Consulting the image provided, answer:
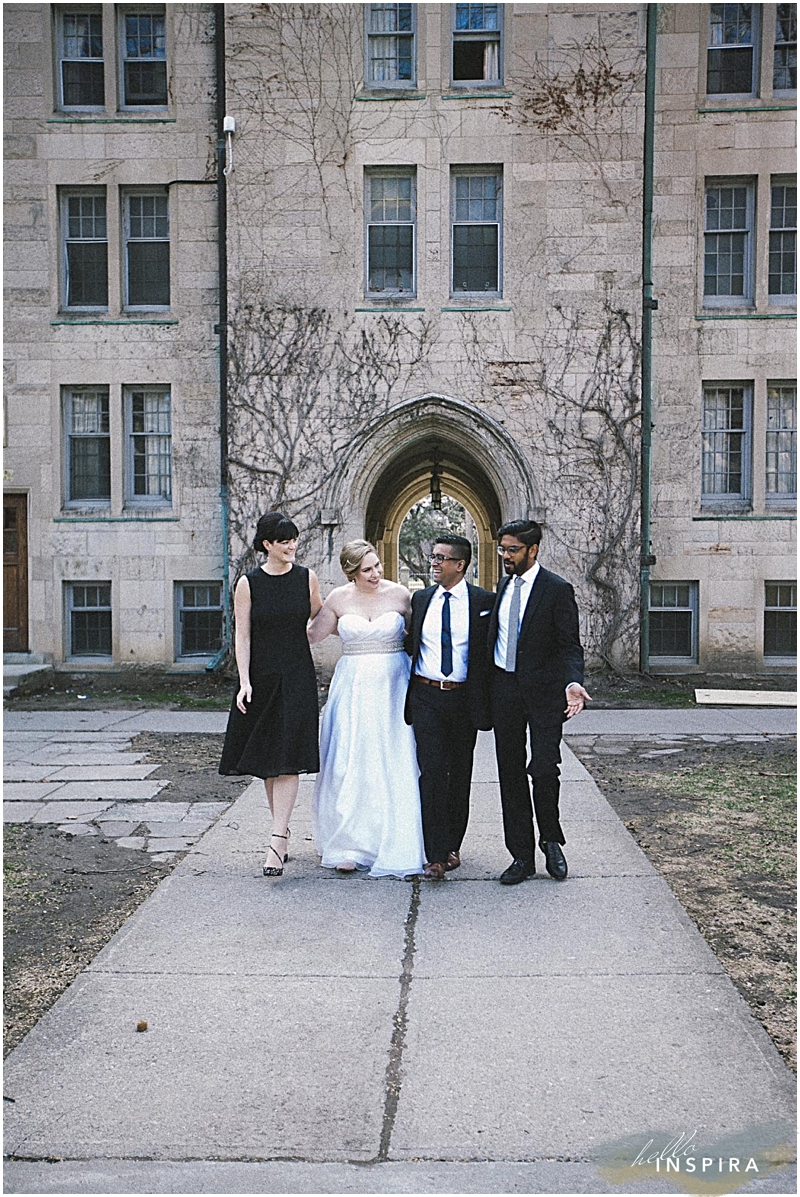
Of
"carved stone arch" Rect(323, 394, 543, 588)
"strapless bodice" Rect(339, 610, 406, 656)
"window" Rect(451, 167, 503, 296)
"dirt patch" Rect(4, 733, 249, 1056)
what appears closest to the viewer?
"dirt patch" Rect(4, 733, 249, 1056)

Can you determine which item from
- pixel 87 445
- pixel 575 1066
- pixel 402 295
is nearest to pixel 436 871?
pixel 575 1066

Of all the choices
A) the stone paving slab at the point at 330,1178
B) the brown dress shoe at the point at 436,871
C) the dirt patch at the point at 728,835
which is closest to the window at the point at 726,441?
the dirt patch at the point at 728,835

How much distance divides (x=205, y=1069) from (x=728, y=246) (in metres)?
15.0

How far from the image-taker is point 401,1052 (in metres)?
4.02

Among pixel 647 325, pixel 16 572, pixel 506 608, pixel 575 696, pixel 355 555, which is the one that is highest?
pixel 647 325

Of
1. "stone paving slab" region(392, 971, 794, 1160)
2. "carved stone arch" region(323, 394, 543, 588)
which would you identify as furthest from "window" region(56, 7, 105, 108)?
"stone paving slab" region(392, 971, 794, 1160)

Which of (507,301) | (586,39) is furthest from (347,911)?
(586,39)

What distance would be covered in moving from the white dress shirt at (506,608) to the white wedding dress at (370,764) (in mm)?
632

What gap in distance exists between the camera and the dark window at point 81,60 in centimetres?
1647

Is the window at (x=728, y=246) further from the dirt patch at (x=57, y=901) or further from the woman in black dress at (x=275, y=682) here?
the woman in black dress at (x=275, y=682)

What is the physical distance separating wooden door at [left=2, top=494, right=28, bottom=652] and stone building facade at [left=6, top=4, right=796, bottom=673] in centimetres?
20

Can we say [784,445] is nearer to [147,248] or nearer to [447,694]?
[147,248]

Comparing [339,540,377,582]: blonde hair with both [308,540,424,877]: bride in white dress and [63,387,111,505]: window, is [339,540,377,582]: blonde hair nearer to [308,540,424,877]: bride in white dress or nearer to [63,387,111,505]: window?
[308,540,424,877]: bride in white dress

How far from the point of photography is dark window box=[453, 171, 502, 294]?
15719mm
